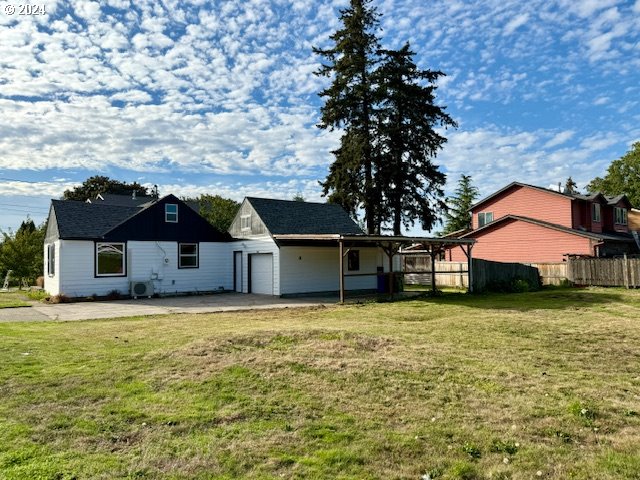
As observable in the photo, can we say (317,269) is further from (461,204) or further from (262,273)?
(461,204)

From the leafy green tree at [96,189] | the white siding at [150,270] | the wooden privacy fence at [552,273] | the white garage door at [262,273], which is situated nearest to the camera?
the white siding at [150,270]

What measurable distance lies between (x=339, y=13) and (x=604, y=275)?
22459mm

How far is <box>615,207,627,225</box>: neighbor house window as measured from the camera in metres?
32.9

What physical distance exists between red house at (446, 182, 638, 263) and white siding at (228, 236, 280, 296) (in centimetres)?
1418

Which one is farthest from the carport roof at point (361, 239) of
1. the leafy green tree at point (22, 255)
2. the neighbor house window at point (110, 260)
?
the leafy green tree at point (22, 255)

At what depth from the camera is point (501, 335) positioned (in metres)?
9.80

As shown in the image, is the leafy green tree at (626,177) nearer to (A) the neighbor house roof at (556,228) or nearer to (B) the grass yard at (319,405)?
(A) the neighbor house roof at (556,228)

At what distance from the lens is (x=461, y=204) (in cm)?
4912

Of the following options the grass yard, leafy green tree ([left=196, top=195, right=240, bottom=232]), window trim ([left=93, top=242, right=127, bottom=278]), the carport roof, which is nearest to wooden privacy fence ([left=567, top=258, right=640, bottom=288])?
A: the carport roof

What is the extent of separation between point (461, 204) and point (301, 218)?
30760mm

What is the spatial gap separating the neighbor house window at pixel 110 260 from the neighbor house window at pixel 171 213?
7.98 feet

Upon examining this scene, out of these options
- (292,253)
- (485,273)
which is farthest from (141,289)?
(485,273)

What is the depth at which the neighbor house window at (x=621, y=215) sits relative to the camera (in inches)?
1297

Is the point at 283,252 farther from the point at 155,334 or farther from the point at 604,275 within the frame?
the point at 604,275
